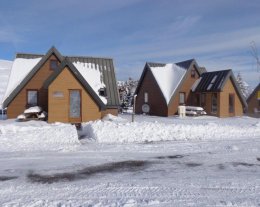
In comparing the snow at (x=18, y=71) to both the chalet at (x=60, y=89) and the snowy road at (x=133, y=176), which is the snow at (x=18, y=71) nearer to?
the chalet at (x=60, y=89)

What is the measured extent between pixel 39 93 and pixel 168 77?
1543 centimetres

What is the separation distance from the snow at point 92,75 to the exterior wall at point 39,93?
2.26 m

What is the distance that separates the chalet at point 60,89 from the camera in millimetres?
22984

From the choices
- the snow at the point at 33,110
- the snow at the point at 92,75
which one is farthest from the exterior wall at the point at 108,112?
the snow at the point at 33,110

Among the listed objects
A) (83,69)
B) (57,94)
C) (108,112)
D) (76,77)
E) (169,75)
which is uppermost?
(169,75)

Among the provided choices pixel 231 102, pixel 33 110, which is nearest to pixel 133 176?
pixel 33 110

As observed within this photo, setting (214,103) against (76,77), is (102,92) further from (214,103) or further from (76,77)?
(214,103)

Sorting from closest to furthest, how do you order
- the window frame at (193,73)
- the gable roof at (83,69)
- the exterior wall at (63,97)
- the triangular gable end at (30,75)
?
the exterior wall at (63,97) < the triangular gable end at (30,75) < the gable roof at (83,69) < the window frame at (193,73)

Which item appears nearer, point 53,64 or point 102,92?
point 53,64

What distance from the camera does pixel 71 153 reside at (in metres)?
13.7

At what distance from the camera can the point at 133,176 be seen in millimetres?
9969

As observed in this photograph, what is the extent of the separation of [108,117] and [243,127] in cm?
880

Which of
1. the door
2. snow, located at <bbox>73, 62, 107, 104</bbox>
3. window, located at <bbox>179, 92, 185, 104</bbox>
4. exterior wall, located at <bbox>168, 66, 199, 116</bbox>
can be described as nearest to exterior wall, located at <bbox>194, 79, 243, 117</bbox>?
exterior wall, located at <bbox>168, 66, 199, 116</bbox>

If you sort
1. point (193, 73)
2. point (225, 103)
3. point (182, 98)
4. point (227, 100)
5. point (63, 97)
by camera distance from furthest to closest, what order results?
1. point (193, 73)
2. point (182, 98)
3. point (227, 100)
4. point (225, 103)
5. point (63, 97)
